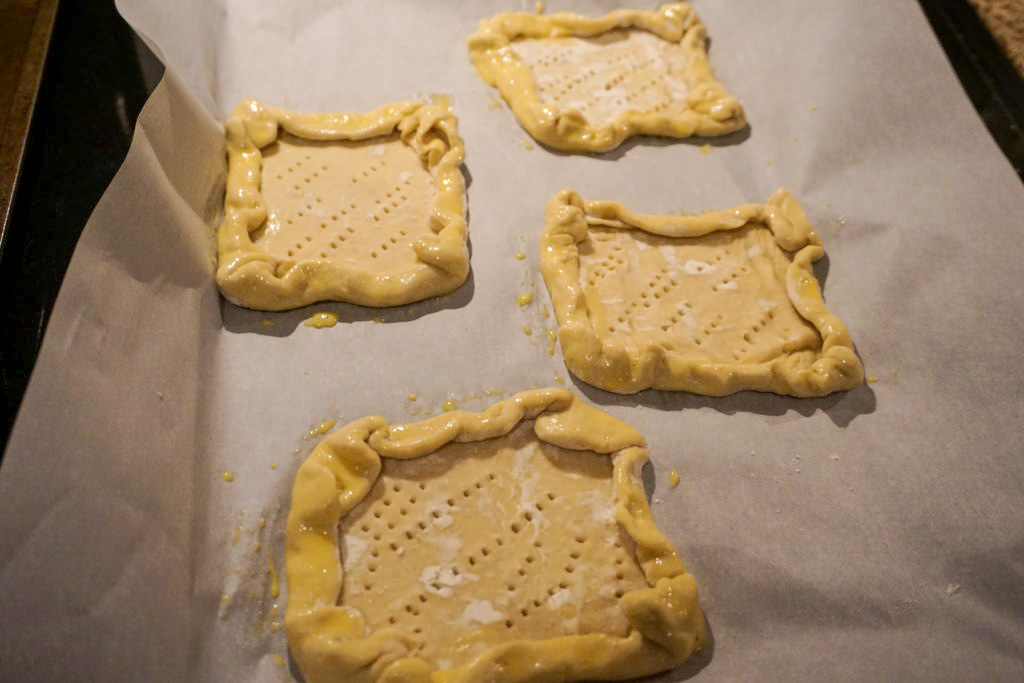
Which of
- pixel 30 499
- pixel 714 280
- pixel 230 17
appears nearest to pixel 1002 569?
pixel 714 280

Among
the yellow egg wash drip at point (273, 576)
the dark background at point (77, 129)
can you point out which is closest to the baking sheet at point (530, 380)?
the yellow egg wash drip at point (273, 576)

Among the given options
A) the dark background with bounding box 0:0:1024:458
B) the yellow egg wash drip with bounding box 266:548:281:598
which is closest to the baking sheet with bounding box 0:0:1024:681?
the yellow egg wash drip with bounding box 266:548:281:598

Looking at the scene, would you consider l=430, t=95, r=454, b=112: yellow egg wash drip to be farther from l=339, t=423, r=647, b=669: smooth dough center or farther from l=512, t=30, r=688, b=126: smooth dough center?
l=339, t=423, r=647, b=669: smooth dough center

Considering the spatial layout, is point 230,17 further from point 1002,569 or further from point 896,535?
point 1002,569

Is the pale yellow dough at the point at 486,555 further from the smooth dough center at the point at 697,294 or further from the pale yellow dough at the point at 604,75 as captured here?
the pale yellow dough at the point at 604,75

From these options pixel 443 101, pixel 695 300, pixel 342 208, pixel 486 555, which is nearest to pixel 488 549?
pixel 486 555

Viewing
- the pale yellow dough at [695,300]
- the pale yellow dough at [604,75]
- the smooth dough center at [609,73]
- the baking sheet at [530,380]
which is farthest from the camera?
the smooth dough center at [609,73]
